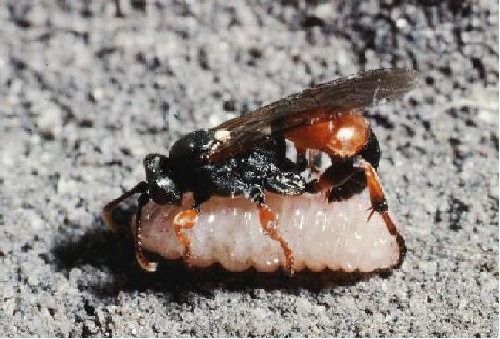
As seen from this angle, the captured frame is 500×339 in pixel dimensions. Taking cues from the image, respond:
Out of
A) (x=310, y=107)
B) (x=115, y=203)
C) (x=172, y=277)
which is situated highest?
(x=310, y=107)

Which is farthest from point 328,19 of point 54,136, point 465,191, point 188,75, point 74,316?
point 74,316

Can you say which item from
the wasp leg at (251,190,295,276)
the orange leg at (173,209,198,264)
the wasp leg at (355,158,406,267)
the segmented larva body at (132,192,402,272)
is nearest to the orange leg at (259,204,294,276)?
the wasp leg at (251,190,295,276)

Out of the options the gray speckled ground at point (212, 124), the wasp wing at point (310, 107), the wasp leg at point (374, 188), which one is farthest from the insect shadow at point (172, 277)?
the wasp wing at point (310, 107)

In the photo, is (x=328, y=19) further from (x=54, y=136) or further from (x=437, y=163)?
(x=54, y=136)

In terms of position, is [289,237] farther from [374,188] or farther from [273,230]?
[374,188]

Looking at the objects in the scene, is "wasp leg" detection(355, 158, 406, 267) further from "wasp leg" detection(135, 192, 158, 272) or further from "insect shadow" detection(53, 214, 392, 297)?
"wasp leg" detection(135, 192, 158, 272)

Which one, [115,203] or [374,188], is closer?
[374,188]

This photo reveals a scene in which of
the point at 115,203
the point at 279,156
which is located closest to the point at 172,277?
the point at 115,203
